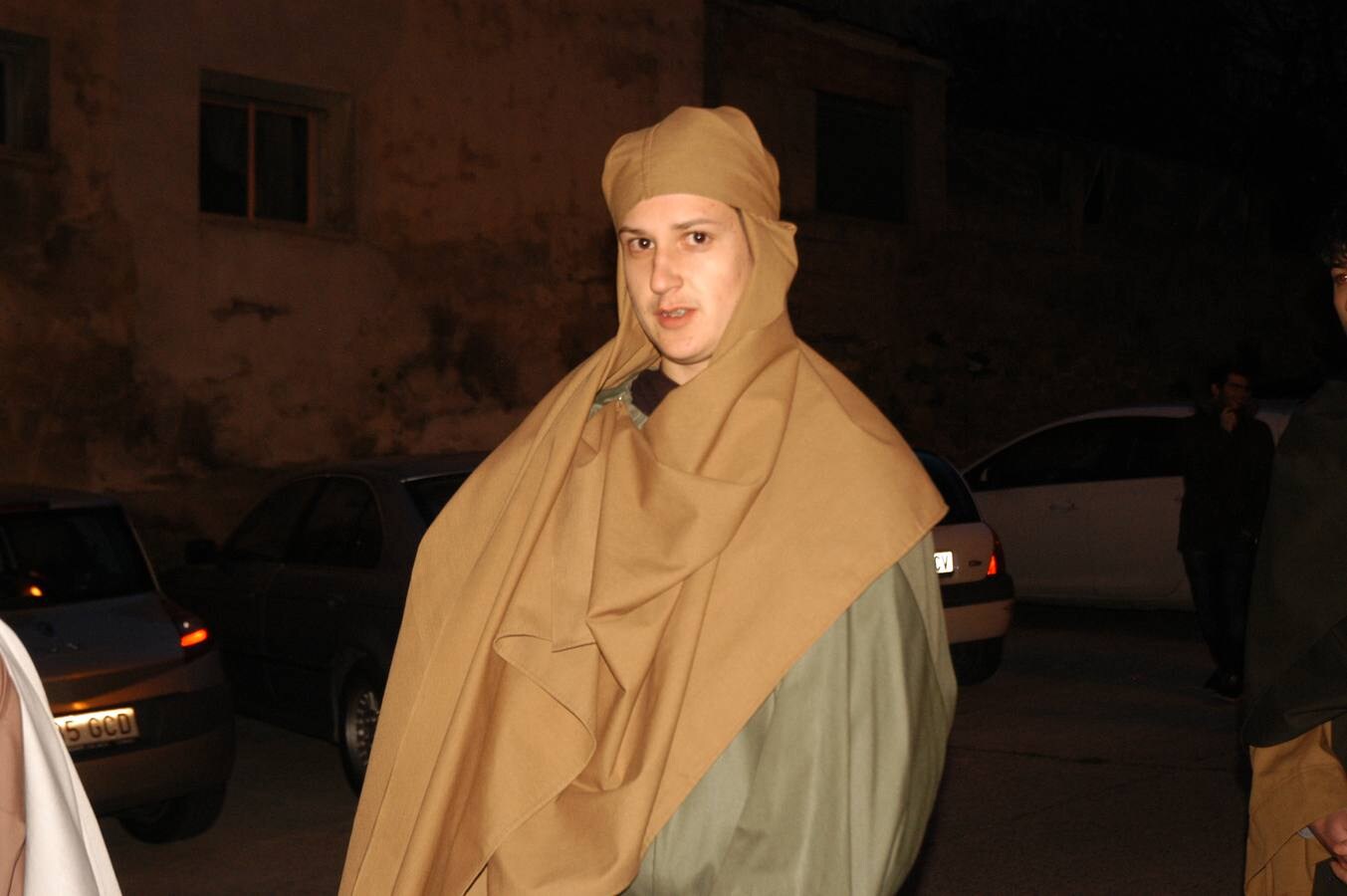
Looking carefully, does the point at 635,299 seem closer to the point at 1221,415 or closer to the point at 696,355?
the point at 696,355

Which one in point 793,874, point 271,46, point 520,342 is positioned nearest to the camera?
point 793,874

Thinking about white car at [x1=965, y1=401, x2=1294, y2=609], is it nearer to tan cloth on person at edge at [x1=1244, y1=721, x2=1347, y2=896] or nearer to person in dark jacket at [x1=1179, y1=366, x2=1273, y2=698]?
person in dark jacket at [x1=1179, y1=366, x2=1273, y2=698]

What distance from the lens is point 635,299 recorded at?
2.76 metres

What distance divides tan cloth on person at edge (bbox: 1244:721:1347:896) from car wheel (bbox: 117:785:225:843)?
5.14 meters

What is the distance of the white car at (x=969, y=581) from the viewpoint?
10406mm

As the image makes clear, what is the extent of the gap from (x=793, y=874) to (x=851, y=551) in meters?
0.46

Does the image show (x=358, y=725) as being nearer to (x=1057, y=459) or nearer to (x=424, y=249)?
(x=1057, y=459)

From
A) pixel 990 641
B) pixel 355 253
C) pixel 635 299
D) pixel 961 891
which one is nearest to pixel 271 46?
pixel 355 253

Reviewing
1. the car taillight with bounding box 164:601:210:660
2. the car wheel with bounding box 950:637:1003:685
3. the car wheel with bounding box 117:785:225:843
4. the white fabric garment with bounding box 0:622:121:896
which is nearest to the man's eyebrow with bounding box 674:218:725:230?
the white fabric garment with bounding box 0:622:121:896

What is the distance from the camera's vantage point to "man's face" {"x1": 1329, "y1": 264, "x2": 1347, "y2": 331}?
329 centimetres

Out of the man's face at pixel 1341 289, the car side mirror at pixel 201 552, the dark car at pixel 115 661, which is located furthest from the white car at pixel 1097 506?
the man's face at pixel 1341 289

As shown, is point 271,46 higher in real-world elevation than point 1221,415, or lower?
higher

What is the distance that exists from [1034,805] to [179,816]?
3786 mm

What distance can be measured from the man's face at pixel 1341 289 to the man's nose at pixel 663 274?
1.38m
